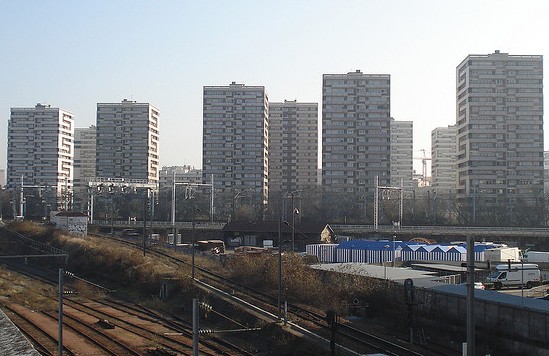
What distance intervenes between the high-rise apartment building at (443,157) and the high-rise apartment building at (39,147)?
9769cm

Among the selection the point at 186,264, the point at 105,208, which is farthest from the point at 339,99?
the point at 186,264

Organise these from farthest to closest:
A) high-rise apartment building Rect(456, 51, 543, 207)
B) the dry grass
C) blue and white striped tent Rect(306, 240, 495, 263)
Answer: high-rise apartment building Rect(456, 51, 543, 207) → blue and white striped tent Rect(306, 240, 495, 263) → the dry grass

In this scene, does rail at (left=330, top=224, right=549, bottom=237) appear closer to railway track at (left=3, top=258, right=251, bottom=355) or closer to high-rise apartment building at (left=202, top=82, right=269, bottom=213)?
railway track at (left=3, top=258, right=251, bottom=355)

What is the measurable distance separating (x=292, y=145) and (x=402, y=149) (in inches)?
1970

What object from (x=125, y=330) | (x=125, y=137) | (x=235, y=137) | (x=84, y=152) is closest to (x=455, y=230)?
(x=125, y=330)

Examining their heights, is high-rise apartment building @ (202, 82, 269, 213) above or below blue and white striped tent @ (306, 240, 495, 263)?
above

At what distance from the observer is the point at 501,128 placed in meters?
98.6

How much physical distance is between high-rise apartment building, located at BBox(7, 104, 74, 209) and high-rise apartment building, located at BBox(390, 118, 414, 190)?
8526 centimetres

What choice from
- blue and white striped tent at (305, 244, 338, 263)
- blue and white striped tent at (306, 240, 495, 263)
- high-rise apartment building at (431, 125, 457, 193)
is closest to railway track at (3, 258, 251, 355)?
blue and white striped tent at (305, 244, 338, 263)

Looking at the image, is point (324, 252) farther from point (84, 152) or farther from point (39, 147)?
point (84, 152)

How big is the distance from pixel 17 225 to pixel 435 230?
1820 inches

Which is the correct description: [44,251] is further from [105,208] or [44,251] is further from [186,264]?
[105,208]

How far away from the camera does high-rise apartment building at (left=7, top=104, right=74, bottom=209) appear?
131 m

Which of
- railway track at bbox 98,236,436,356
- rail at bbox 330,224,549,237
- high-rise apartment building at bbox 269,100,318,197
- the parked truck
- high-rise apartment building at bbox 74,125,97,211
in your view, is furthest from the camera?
high-rise apartment building at bbox 74,125,97,211
